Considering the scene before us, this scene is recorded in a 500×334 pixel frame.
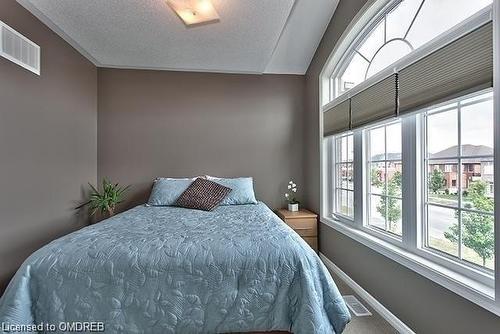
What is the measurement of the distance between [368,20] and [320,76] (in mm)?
935

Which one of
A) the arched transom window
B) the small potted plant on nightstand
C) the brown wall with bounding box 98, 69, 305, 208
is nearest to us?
the arched transom window

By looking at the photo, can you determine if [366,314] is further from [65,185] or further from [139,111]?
[139,111]

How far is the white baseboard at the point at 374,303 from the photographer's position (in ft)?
5.77

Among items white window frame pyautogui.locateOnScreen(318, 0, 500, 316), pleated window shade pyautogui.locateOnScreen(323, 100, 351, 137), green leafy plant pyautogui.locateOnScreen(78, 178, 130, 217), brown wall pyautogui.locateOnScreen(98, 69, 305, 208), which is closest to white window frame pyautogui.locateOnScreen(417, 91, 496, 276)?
white window frame pyautogui.locateOnScreen(318, 0, 500, 316)

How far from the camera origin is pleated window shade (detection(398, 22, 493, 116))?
4.07ft

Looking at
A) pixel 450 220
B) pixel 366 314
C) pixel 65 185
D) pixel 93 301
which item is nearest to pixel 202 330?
pixel 93 301

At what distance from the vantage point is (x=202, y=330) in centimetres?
143

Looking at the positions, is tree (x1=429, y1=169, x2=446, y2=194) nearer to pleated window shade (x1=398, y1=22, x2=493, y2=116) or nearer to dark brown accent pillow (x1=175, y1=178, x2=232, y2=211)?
pleated window shade (x1=398, y1=22, x2=493, y2=116)

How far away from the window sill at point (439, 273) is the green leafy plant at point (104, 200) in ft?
9.27

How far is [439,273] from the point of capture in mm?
1470

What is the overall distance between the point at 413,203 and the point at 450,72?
2.78 ft

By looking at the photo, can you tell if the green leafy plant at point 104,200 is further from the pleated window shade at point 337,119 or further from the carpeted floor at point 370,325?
the carpeted floor at point 370,325

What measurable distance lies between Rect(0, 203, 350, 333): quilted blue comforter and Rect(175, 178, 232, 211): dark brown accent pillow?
4.27 feet

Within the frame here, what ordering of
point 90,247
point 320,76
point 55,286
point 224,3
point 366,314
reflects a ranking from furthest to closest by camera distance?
1. point 320,76
2. point 224,3
3. point 366,314
4. point 90,247
5. point 55,286
